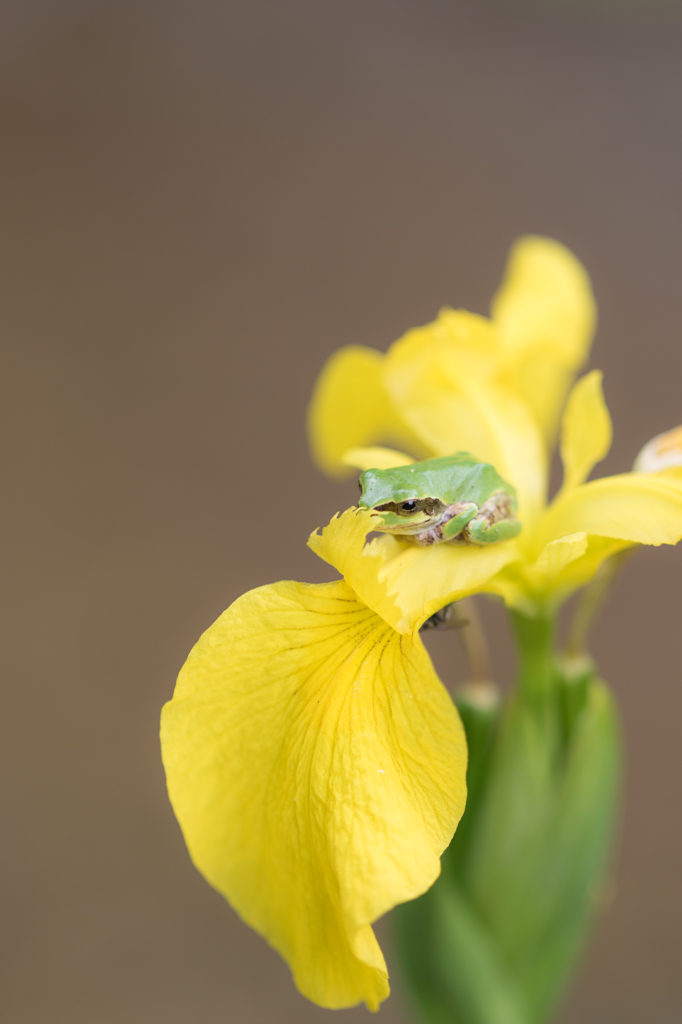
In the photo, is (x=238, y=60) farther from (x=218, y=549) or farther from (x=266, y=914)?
(x=266, y=914)

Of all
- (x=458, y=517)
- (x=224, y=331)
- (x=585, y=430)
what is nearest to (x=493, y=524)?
(x=458, y=517)

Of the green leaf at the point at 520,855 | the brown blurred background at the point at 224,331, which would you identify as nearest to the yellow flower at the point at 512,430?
the green leaf at the point at 520,855

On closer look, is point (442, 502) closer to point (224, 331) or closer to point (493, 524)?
point (493, 524)

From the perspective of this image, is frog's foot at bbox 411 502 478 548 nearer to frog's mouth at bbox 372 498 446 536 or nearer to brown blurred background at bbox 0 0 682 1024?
frog's mouth at bbox 372 498 446 536

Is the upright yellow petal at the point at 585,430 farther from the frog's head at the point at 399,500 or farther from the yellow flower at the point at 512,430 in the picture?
the frog's head at the point at 399,500

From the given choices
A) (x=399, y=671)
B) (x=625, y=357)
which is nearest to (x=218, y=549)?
(x=625, y=357)

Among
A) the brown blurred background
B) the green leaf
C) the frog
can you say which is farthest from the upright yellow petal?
the brown blurred background
